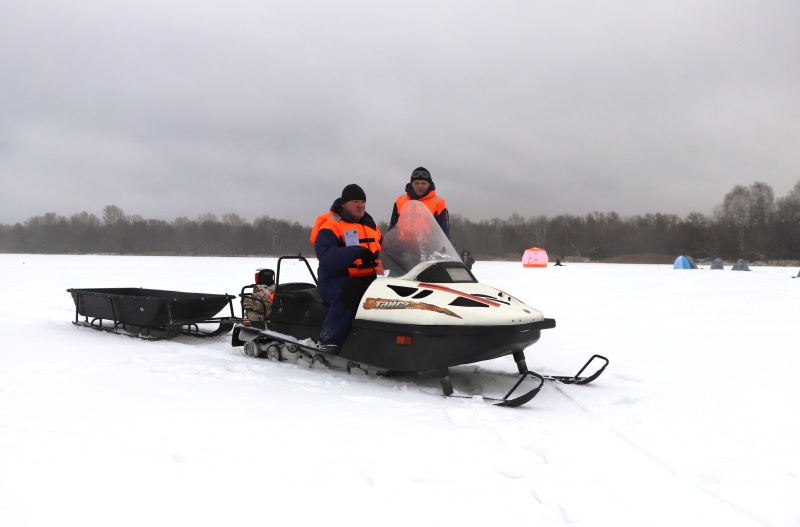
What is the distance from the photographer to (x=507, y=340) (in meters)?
3.91

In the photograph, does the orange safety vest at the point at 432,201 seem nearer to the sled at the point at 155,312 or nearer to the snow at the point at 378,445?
the snow at the point at 378,445

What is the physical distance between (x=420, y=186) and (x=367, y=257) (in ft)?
4.22

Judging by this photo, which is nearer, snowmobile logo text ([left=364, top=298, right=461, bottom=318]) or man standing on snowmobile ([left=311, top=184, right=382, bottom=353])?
snowmobile logo text ([left=364, top=298, right=461, bottom=318])

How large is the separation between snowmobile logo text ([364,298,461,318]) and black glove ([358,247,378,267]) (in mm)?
354

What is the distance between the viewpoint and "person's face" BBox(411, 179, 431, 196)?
216 inches

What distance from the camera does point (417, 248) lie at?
4.54m

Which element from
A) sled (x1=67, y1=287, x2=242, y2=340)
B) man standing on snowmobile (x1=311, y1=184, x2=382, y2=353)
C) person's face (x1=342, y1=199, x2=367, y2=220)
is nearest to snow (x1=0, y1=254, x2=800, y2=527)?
man standing on snowmobile (x1=311, y1=184, x2=382, y2=353)

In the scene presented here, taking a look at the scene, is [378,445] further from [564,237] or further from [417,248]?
[564,237]

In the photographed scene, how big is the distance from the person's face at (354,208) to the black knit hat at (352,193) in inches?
1.0

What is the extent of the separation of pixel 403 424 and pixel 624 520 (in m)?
1.44

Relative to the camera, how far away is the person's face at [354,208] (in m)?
4.80

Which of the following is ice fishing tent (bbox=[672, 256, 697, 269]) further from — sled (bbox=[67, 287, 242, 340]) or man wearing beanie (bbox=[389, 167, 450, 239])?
sled (bbox=[67, 287, 242, 340])

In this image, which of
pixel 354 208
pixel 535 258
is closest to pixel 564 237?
pixel 535 258

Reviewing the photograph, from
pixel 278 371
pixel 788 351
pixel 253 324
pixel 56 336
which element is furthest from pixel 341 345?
pixel 788 351
